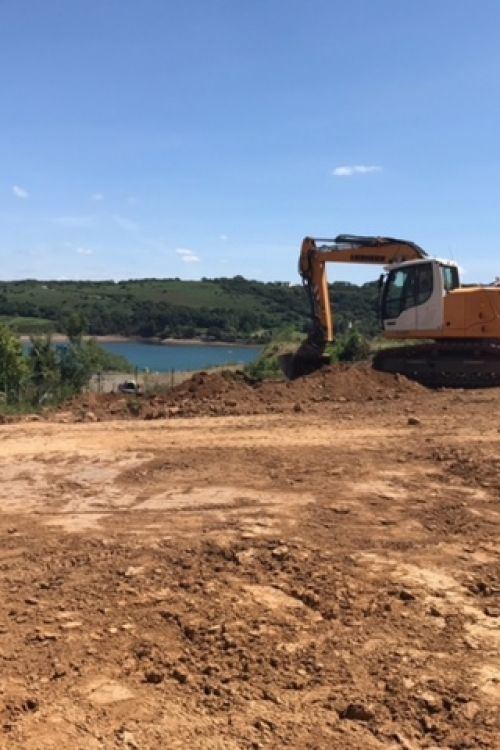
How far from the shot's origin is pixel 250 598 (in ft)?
15.6

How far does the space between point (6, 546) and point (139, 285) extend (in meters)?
133

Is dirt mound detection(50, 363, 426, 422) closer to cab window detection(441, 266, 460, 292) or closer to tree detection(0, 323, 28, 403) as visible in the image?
cab window detection(441, 266, 460, 292)

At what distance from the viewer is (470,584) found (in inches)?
203

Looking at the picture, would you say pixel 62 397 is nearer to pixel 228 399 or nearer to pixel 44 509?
pixel 228 399

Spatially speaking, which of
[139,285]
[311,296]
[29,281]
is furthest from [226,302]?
[311,296]

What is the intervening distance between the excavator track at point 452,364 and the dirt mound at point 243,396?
143 centimetres

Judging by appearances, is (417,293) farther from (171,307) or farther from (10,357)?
(171,307)

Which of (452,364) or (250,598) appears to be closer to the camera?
(250,598)

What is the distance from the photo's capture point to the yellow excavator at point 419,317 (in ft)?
55.3

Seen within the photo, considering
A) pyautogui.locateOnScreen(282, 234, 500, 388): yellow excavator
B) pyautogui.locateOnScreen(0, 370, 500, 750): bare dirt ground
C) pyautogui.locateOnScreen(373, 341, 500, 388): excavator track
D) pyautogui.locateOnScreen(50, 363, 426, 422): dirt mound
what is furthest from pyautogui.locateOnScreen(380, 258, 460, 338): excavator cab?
pyautogui.locateOnScreen(0, 370, 500, 750): bare dirt ground

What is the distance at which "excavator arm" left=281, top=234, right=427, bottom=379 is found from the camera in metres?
17.9

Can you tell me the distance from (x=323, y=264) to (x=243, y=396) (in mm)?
5430

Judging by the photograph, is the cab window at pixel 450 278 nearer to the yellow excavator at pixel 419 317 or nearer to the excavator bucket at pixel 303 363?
the yellow excavator at pixel 419 317

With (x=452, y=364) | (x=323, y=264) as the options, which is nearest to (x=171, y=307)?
(x=323, y=264)
